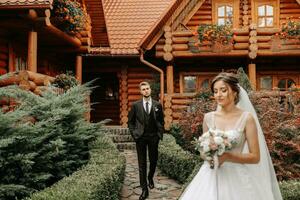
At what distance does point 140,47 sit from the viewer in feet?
49.3

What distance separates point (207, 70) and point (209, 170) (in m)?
13.4

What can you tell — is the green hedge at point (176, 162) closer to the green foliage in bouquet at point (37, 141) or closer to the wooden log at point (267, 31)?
the green foliage in bouquet at point (37, 141)

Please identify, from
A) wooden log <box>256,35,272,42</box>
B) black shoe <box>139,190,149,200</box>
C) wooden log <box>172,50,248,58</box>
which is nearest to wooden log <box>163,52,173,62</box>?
wooden log <box>172,50,248,58</box>

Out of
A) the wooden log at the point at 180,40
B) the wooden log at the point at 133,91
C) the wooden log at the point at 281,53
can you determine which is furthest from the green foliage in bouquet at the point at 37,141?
the wooden log at the point at 133,91

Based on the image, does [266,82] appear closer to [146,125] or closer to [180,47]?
[180,47]

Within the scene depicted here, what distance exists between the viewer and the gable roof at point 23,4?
1032 cm

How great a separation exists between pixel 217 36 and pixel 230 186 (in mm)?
11360

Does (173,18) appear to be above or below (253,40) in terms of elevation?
above

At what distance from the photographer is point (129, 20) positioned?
1955 cm

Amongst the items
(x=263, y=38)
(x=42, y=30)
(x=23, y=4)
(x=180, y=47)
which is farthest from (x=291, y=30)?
(x=23, y=4)

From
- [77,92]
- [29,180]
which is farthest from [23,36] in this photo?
[29,180]

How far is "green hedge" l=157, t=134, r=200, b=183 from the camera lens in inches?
320

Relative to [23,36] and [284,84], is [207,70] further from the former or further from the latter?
[23,36]

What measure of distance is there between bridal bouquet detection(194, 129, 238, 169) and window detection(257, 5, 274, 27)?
13.6m
